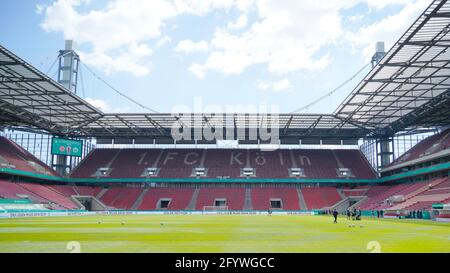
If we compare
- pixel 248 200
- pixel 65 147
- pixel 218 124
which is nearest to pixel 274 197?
pixel 248 200

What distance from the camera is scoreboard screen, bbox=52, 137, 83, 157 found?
73.3 m

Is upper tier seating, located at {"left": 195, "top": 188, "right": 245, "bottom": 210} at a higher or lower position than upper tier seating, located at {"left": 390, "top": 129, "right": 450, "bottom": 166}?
lower

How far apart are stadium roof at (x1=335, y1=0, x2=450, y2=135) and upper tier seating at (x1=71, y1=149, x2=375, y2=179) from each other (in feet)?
47.4

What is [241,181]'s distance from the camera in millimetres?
84375

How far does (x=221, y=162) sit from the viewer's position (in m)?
90.6

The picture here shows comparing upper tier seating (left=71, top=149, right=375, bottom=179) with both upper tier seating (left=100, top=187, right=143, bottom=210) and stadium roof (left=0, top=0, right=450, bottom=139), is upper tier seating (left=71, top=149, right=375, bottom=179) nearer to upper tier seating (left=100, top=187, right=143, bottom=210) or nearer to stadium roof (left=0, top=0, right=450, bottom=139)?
upper tier seating (left=100, top=187, right=143, bottom=210)

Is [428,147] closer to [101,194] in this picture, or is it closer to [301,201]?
[301,201]

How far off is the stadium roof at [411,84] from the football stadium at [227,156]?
321 mm

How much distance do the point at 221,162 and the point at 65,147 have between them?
32.9 metres

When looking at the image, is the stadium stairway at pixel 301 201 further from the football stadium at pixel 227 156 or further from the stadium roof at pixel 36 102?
the stadium roof at pixel 36 102

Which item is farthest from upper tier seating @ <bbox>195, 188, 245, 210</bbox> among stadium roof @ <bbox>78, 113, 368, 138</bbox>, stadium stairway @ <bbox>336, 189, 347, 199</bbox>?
stadium stairway @ <bbox>336, 189, 347, 199</bbox>

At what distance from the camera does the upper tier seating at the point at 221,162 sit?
86500mm
